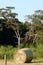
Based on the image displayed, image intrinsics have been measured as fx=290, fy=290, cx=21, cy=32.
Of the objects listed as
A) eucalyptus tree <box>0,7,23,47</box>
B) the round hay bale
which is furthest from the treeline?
the round hay bale

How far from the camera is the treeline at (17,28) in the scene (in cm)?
4667

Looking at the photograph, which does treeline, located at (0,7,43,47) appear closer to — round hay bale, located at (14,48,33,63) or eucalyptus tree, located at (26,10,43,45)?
eucalyptus tree, located at (26,10,43,45)

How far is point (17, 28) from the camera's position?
5116cm

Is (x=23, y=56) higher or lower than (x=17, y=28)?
higher

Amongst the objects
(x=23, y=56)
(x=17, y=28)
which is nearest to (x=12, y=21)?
(x=17, y=28)

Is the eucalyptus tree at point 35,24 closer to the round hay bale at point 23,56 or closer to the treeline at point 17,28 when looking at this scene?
the treeline at point 17,28

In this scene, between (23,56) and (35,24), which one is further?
(35,24)

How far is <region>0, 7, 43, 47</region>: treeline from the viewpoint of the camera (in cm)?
4667

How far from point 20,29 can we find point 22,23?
261cm

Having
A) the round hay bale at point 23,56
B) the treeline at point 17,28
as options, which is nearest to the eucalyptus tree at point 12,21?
the treeline at point 17,28

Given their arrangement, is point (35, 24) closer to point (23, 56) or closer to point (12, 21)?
point (12, 21)

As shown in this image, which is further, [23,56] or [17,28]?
[17,28]

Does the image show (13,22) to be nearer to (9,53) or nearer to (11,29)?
(11,29)

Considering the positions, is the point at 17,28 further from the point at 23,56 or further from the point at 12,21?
the point at 23,56
